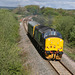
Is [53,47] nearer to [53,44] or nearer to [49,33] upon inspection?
[53,44]

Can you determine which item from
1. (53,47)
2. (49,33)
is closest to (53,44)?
(53,47)

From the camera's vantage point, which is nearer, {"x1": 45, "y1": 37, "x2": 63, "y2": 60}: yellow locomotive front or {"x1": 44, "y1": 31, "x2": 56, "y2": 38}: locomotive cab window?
{"x1": 45, "y1": 37, "x2": 63, "y2": 60}: yellow locomotive front

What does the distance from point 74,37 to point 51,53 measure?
59.8 feet

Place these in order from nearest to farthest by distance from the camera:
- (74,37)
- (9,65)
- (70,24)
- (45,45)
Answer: (9,65) < (45,45) < (74,37) < (70,24)

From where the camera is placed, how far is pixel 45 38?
14961 mm

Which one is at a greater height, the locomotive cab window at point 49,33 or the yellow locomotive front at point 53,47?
the locomotive cab window at point 49,33

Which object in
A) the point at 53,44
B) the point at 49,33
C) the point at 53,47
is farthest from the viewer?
the point at 49,33

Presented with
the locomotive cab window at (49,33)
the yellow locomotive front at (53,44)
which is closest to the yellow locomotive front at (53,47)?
the yellow locomotive front at (53,44)

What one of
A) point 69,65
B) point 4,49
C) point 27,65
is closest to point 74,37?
point 69,65

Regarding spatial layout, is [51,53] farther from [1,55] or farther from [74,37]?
[74,37]

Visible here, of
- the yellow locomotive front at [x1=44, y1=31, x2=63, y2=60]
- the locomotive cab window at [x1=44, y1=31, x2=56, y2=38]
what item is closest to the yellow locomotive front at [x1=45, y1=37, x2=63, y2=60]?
the yellow locomotive front at [x1=44, y1=31, x2=63, y2=60]

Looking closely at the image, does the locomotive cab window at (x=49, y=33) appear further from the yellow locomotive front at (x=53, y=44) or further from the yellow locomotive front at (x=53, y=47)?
the yellow locomotive front at (x=53, y=47)

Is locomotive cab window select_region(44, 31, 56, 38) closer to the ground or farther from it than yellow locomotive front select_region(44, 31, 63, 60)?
farther from it

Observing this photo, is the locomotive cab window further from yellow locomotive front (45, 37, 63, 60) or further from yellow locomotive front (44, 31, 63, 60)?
yellow locomotive front (45, 37, 63, 60)
